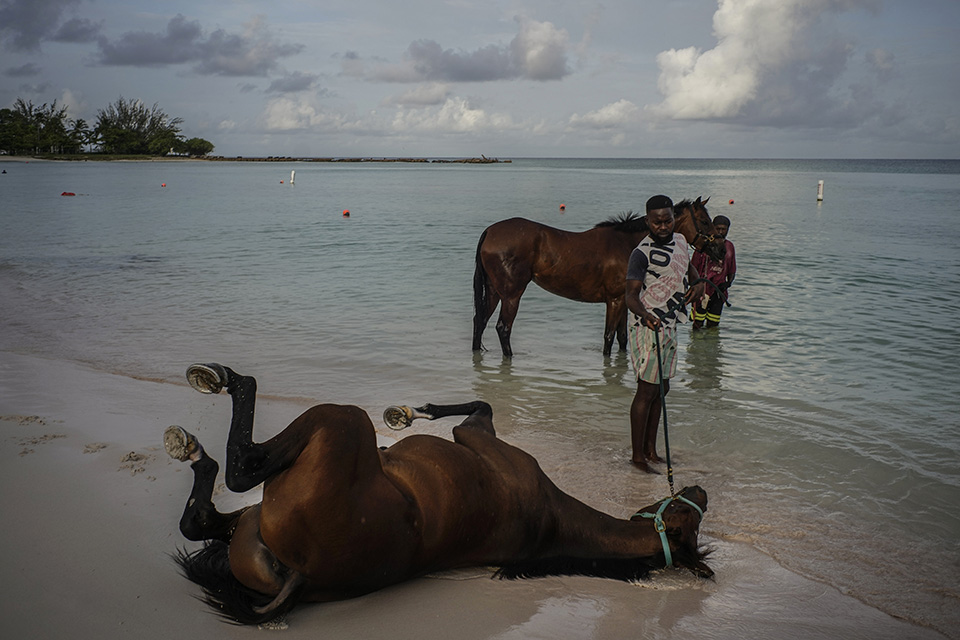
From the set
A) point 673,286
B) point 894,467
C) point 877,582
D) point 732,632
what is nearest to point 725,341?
point 894,467

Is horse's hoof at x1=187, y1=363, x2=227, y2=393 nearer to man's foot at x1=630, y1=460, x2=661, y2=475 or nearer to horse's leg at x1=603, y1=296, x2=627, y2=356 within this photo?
man's foot at x1=630, y1=460, x2=661, y2=475

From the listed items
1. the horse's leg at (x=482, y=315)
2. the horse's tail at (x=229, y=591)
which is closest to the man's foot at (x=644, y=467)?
the horse's tail at (x=229, y=591)

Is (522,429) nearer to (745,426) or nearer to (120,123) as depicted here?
(745,426)

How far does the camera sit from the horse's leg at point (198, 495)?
2.62m

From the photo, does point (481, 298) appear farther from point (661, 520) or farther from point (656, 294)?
point (661, 520)

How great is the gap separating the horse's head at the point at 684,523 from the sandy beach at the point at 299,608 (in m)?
0.08

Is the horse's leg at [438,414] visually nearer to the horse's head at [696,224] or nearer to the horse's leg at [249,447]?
the horse's leg at [249,447]

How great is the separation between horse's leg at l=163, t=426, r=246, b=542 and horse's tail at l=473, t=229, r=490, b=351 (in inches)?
215

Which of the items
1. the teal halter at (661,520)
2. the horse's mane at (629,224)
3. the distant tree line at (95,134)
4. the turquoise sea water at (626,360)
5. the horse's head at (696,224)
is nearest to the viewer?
the teal halter at (661,520)

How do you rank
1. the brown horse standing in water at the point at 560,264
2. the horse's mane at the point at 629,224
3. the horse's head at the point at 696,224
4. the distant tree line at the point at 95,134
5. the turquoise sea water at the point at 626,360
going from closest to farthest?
the turquoise sea water at the point at 626,360 < the horse's head at the point at 696,224 < the horse's mane at the point at 629,224 < the brown horse standing in water at the point at 560,264 < the distant tree line at the point at 95,134

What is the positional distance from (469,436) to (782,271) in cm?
1302

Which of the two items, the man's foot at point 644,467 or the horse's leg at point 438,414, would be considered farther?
the man's foot at point 644,467

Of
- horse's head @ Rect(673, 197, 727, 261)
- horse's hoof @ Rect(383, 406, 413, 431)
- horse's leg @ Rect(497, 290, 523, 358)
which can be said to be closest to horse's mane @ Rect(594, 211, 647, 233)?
horse's head @ Rect(673, 197, 727, 261)

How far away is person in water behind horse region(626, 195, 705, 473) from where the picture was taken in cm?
440
